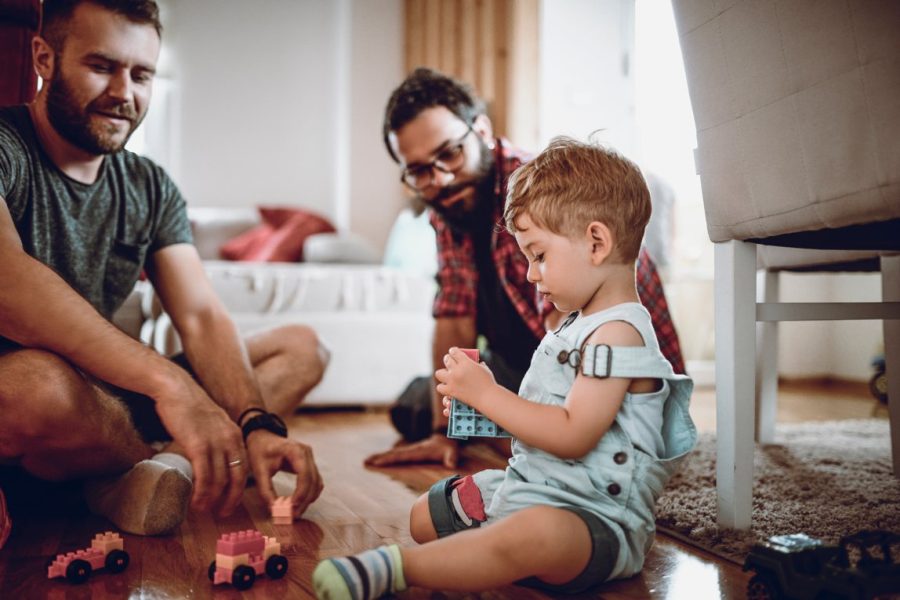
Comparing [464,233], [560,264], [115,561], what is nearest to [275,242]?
[464,233]

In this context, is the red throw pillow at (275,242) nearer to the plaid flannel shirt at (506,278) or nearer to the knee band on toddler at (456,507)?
the plaid flannel shirt at (506,278)

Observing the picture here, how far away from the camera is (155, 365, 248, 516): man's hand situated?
972mm

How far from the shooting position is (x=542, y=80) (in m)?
3.20

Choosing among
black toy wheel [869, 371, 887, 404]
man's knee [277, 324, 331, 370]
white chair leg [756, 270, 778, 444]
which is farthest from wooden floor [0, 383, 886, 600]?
black toy wheel [869, 371, 887, 404]

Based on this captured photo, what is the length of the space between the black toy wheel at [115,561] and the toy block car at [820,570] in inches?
27.3

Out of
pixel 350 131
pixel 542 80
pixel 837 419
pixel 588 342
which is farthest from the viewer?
pixel 350 131

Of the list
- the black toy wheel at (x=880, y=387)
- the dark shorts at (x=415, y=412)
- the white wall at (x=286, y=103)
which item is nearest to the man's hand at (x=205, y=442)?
the dark shorts at (x=415, y=412)

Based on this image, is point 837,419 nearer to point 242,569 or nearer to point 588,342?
point 588,342

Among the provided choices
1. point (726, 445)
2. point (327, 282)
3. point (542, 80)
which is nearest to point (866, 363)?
point (542, 80)

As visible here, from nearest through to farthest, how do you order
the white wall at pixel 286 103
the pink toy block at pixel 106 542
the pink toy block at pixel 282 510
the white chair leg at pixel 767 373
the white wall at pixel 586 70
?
the pink toy block at pixel 106 542, the pink toy block at pixel 282 510, the white chair leg at pixel 767 373, the white wall at pixel 586 70, the white wall at pixel 286 103

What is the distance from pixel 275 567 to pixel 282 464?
248 millimetres

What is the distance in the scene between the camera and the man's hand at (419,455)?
1.66 metres

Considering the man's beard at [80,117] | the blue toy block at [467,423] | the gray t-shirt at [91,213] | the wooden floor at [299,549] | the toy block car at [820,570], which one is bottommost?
the wooden floor at [299,549]

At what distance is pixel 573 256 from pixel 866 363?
2.93m
